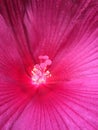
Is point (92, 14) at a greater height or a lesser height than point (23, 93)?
greater

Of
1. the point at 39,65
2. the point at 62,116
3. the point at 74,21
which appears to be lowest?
the point at 62,116

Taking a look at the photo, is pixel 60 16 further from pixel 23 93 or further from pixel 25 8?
pixel 23 93

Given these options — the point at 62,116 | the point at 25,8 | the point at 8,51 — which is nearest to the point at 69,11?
the point at 25,8

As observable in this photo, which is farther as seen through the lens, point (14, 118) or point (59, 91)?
point (59, 91)

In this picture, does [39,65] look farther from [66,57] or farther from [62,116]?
[62,116]

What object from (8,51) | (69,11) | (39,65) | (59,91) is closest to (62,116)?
(59,91)

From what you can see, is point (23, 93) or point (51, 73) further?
point (51, 73)
